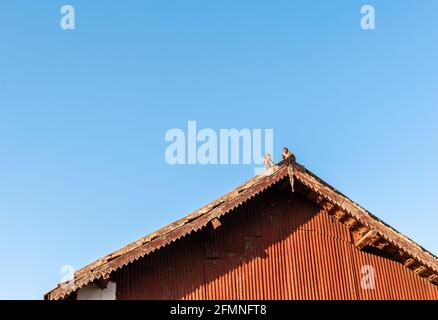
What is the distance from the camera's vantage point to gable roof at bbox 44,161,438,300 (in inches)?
505

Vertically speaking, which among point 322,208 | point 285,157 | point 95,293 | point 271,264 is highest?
point 285,157

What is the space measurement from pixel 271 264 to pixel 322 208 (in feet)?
8.47

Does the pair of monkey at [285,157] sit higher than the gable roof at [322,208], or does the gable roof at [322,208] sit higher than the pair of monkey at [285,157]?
the pair of monkey at [285,157]

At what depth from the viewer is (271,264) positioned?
1466 cm

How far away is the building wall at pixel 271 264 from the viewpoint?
1373cm

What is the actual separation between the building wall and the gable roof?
36cm

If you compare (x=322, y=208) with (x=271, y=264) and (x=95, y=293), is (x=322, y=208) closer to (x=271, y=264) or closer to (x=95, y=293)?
(x=271, y=264)

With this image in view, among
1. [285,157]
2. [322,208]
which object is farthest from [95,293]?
[322,208]

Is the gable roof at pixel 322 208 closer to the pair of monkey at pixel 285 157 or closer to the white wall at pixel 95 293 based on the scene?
the pair of monkey at pixel 285 157

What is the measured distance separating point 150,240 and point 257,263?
3.22 m

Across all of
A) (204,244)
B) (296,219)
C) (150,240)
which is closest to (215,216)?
(204,244)

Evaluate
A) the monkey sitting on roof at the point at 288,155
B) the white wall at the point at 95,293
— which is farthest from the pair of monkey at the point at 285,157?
the white wall at the point at 95,293

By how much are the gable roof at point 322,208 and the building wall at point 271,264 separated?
1.19 ft
